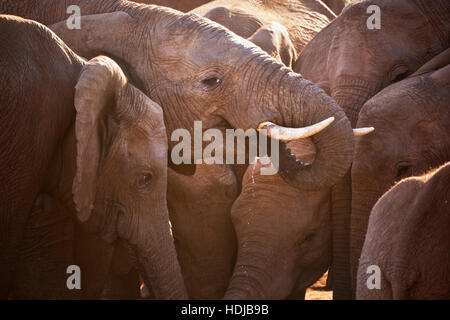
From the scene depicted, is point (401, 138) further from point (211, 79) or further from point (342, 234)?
point (211, 79)

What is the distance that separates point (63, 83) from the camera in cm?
386

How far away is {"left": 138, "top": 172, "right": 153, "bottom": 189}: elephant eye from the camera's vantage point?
410cm

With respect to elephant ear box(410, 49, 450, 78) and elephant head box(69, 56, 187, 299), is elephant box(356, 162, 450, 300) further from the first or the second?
elephant ear box(410, 49, 450, 78)

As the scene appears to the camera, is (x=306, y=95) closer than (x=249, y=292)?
Yes

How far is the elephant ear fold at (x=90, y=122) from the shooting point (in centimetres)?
374

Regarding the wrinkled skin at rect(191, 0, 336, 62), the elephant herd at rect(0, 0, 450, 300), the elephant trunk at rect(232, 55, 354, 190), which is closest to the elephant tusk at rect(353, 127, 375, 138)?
the elephant herd at rect(0, 0, 450, 300)

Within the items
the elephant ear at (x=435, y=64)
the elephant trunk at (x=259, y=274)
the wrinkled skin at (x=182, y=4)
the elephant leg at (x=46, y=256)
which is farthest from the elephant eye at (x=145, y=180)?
the wrinkled skin at (x=182, y=4)

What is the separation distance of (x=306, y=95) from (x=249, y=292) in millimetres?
1018

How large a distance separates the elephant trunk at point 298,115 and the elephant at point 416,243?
32.0 inches

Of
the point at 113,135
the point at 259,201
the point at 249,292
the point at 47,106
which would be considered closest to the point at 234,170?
the point at 259,201

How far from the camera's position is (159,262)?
13.6ft

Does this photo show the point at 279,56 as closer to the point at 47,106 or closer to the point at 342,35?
the point at 342,35

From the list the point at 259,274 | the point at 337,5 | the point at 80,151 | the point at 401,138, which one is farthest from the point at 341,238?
the point at 337,5

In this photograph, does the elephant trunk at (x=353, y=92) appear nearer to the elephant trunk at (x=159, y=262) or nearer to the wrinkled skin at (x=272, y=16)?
the wrinkled skin at (x=272, y=16)
